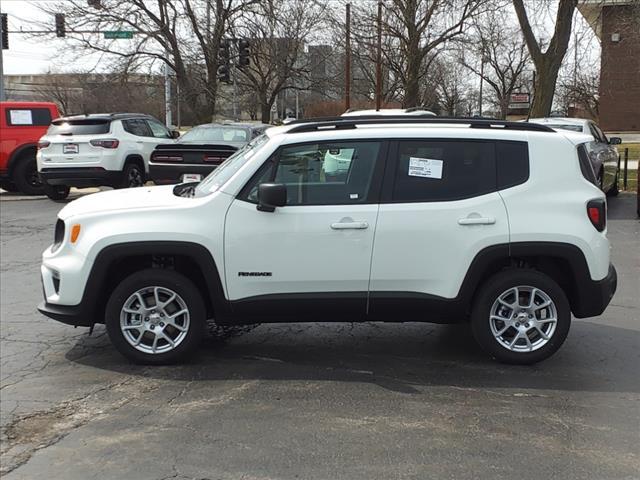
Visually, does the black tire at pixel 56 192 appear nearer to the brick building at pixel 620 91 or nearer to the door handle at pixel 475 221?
the door handle at pixel 475 221

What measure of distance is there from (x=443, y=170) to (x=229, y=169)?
5.24ft

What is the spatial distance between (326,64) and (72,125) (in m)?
23.2

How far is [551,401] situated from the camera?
435 centimetres

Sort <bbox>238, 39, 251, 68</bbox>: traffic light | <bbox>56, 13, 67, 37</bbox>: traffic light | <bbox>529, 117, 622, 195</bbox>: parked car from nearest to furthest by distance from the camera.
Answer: <bbox>529, 117, 622, 195</bbox>: parked car → <bbox>238, 39, 251, 68</bbox>: traffic light → <bbox>56, 13, 67, 37</bbox>: traffic light

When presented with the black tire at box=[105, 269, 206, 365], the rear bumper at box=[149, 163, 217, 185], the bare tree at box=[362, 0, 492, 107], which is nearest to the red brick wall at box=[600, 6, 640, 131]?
the bare tree at box=[362, 0, 492, 107]

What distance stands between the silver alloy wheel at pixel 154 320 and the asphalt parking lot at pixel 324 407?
0.21 meters

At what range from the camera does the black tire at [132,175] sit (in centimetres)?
1441

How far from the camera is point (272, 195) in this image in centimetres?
468

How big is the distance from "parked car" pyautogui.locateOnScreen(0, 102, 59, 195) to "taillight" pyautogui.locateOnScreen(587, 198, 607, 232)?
13.8 meters

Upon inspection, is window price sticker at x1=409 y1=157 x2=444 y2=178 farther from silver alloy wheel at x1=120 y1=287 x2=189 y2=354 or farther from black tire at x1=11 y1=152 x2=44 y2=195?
black tire at x1=11 y1=152 x2=44 y2=195

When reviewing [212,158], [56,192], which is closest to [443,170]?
[212,158]

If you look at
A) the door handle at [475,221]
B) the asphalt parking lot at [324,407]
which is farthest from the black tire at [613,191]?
the door handle at [475,221]

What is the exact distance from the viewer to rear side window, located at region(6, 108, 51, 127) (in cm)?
1571

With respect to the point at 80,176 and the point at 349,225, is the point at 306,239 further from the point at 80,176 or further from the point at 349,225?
the point at 80,176
